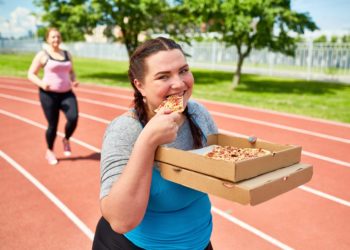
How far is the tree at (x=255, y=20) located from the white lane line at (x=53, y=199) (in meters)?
10.8

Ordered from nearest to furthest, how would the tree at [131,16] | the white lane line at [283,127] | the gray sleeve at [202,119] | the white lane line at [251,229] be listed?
the gray sleeve at [202,119] < the white lane line at [251,229] < the white lane line at [283,127] < the tree at [131,16]

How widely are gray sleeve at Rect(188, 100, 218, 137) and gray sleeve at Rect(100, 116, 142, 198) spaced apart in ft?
1.32

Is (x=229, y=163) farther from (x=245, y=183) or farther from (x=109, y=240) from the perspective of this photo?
(x=109, y=240)

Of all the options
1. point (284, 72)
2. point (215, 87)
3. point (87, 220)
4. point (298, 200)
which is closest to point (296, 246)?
point (298, 200)

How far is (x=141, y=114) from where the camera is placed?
1.80 m

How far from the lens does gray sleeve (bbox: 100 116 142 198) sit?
1.51 meters

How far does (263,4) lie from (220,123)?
7142 millimetres

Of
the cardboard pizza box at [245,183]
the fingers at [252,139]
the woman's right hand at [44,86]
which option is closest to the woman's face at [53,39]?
the woman's right hand at [44,86]

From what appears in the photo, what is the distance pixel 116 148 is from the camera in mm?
1583

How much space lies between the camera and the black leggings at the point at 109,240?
1.79 meters

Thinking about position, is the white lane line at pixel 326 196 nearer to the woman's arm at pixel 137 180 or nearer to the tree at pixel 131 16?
the woman's arm at pixel 137 180

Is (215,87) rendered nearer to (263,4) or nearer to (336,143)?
(263,4)

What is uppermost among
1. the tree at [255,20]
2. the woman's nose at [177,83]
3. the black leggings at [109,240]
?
the tree at [255,20]

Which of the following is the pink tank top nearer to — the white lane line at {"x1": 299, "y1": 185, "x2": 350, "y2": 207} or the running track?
the running track
